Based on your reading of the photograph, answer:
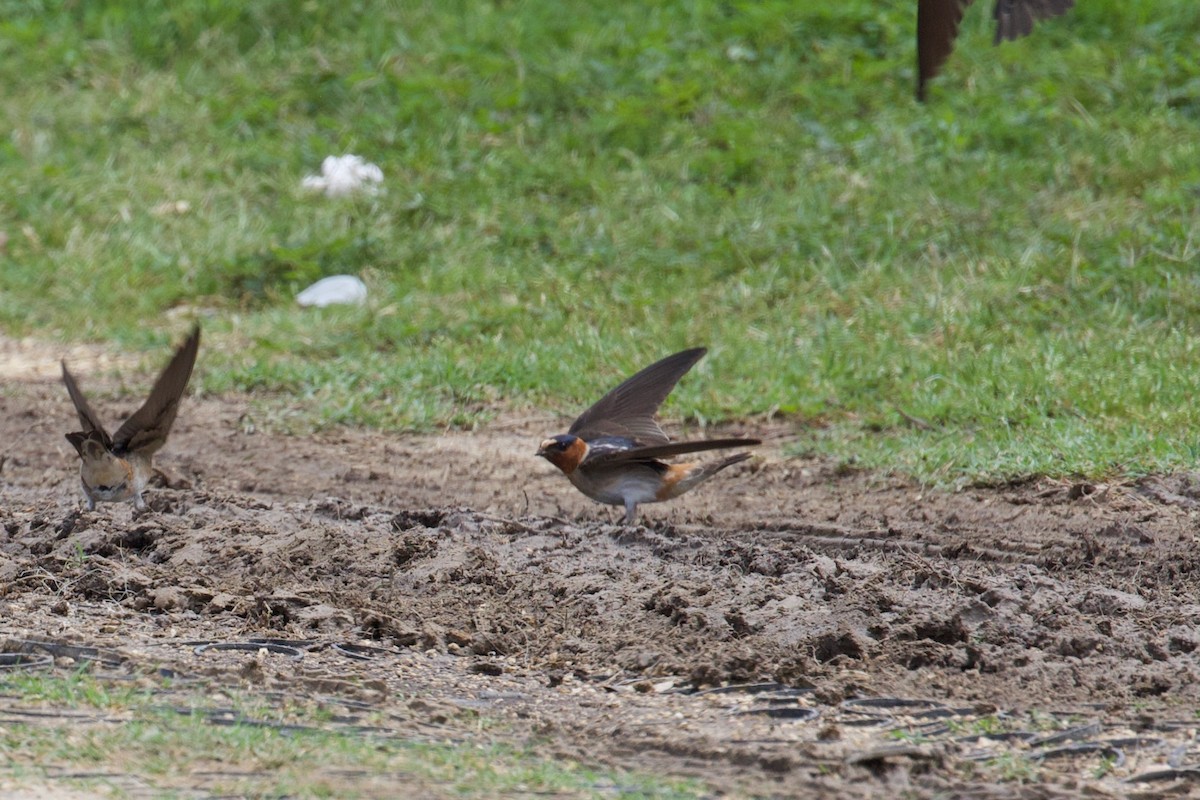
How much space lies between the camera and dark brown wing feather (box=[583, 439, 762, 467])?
187 inches

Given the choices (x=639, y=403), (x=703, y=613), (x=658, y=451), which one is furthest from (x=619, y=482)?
(x=703, y=613)

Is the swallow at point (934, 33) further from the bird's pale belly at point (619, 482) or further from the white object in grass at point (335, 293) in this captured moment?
the white object in grass at point (335, 293)

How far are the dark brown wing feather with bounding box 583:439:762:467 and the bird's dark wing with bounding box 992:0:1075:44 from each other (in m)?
1.74

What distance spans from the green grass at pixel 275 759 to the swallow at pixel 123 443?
5.68ft

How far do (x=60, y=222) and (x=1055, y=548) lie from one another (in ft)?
25.1

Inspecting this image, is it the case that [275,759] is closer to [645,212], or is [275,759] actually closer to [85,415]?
[85,415]

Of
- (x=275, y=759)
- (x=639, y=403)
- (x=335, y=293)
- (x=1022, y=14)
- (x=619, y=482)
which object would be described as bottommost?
(x=335, y=293)

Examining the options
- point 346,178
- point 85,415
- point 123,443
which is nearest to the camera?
point 85,415

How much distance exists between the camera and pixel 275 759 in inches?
Result: 138

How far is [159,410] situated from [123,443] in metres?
0.22

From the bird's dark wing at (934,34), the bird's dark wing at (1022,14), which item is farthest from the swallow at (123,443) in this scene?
the bird's dark wing at (1022,14)

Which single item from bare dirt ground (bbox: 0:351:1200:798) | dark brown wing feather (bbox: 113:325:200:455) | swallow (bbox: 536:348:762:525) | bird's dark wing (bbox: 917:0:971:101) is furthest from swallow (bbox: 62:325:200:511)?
bird's dark wing (bbox: 917:0:971:101)

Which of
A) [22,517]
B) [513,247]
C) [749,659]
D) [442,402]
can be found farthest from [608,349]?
[749,659]

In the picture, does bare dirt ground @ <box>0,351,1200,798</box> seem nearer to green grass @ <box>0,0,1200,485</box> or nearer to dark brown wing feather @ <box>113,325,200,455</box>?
dark brown wing feather @ <box>113,325,200,455</box>
